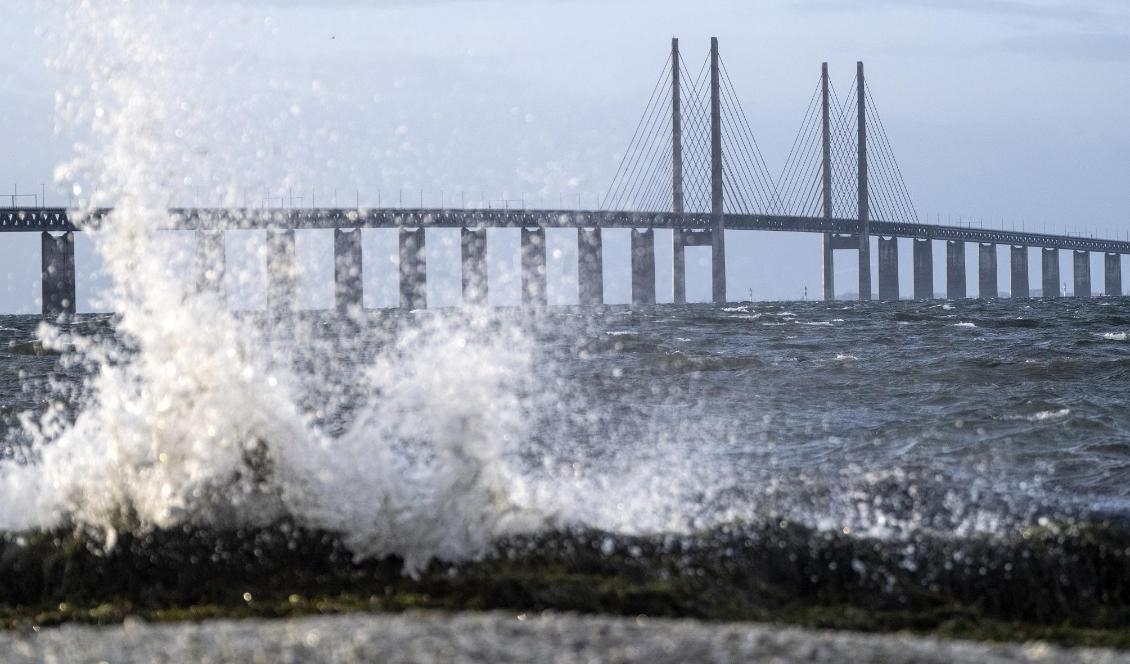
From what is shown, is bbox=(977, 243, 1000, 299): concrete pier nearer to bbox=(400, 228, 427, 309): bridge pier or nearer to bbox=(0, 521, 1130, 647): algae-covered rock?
bbox=(400, 228, 427, 309): bridge pier

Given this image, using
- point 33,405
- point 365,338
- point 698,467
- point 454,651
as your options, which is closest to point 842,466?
point 698,467

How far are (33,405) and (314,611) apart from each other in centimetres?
876

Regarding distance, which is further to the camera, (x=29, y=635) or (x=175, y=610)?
(x=175, y=610)

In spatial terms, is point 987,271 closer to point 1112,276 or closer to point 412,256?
point 1112,276

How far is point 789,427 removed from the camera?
10273 mm

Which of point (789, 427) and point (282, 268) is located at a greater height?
point (282, 268)

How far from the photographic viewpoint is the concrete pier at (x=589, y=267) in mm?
77125

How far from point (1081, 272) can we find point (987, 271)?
701 inches

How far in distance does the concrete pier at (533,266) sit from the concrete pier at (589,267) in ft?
6.84

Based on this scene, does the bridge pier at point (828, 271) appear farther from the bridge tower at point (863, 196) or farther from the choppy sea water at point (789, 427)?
the choppy sea water at point (789, 427)

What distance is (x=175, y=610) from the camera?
4.74 m

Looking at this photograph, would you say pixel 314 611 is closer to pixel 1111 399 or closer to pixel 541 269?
pixel 1111 399

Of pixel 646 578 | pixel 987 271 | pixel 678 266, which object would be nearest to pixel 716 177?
pixel 678 266

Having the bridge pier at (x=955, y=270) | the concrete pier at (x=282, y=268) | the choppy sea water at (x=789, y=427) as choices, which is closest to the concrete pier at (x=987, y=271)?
the bridge pier at (x=955, y=270)
